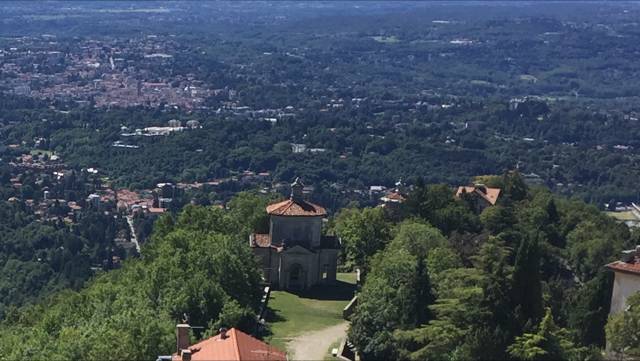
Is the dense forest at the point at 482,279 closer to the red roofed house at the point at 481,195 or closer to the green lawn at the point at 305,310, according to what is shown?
the red roofed house at the point at 481,195

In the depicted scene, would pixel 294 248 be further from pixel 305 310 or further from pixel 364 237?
pixel 364 237

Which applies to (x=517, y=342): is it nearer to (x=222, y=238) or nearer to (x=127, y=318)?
(x=127, y=318)

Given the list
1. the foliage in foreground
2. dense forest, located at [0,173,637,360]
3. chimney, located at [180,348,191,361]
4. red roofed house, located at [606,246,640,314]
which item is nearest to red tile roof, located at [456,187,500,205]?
dense forest, located at [0,173,637,360]

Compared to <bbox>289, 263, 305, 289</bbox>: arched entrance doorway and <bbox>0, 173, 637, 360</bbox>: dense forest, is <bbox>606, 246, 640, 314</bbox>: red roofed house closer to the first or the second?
<bbox>0, 173, 637, 360</bbox>: dense forest

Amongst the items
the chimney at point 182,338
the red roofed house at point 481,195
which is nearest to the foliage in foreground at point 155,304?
the chimney at point 182,338

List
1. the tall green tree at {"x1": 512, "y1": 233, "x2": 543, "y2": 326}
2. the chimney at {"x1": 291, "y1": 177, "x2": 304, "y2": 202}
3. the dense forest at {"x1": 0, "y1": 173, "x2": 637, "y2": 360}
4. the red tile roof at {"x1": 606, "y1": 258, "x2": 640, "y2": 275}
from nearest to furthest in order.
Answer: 1. the tall green tree at {"x1": 512, "y1": 233, "x2": 543, "y2": 326}
2. the dense forest at {"x1": 0, "y1": 173, "x2": 637, "y2": 360}
3. the red tile roof at {"x1": 606, "y1": 258, "x2": 640, "y2": 275}
4. the chimney at {"x1": 291, "y1": 177, "x2": 304, "y2": 202}

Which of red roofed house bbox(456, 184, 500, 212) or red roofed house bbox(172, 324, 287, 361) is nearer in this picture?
red roofed house bbox(172, 324, 287, 361)
